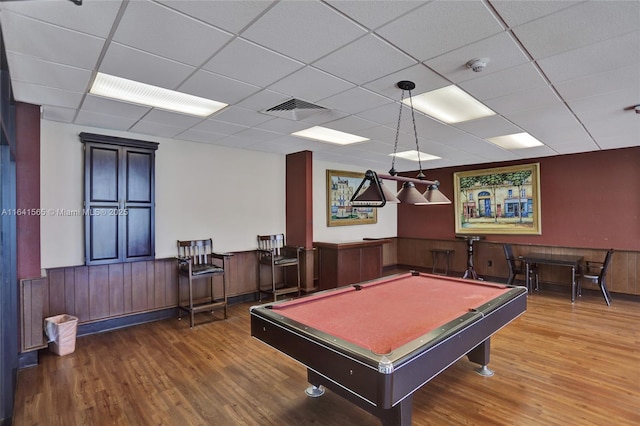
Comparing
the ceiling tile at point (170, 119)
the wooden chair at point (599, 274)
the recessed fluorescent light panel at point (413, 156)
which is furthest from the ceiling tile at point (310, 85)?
the wooden chair at point (599, 274)

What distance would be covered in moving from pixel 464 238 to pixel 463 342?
18.0 feet

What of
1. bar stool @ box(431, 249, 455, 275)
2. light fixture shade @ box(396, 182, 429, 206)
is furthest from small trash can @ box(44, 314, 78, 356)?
bar stool @ box(431, 249, 455, 275)

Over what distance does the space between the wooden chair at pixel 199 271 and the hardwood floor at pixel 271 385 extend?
1.76 ft

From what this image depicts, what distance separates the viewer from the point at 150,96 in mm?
3154

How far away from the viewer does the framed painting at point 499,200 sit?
628cm

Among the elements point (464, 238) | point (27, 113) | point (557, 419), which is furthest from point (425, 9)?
point (464, 238)

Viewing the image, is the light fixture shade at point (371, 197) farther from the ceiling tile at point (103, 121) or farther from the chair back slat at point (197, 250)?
the chair back slat at point (197, 250)

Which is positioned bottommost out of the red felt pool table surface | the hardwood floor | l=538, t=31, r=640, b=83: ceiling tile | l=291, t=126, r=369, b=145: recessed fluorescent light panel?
the hardwood floor

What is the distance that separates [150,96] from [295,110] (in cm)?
144

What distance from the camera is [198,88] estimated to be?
2824mm

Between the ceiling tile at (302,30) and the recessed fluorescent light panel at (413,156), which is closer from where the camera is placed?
the ceiling tile at (302,30)

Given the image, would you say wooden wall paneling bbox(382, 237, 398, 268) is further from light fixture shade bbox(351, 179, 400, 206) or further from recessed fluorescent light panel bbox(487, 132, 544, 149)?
light fixture shade bbox(351, 179, 400, 206)

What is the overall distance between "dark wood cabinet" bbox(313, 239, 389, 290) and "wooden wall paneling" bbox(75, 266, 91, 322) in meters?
3.44

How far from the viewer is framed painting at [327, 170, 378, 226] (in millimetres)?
6715
